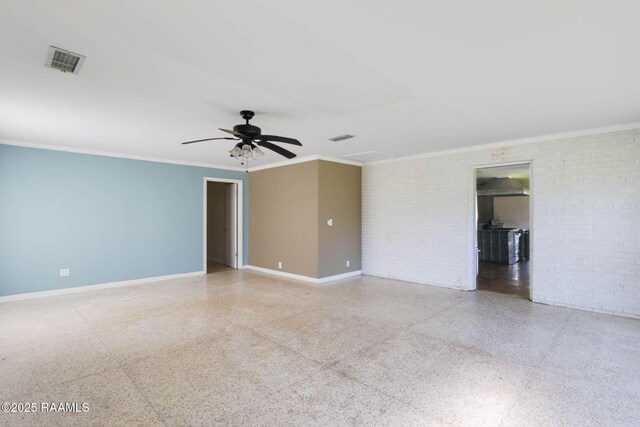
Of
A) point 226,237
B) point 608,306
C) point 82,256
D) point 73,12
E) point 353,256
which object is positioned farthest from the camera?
point 226,237

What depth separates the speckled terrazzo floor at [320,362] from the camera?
2.12m

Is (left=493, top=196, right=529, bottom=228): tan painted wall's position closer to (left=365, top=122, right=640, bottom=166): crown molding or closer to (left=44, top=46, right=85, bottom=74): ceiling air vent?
(left=365, top=122, right=640, bottom=166): crown molding

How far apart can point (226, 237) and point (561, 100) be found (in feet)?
24.2

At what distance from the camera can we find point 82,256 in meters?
5.48

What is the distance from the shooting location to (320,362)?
9.26 ft

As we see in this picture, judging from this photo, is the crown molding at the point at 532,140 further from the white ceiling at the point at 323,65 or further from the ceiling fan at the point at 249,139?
the ceiling fan at the point at 249,139

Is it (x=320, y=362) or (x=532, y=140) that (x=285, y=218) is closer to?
(x=320, y=362)

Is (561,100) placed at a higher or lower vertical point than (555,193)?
higher

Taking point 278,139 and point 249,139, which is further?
point 249,139

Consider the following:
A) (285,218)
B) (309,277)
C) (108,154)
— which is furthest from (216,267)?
(108,154)

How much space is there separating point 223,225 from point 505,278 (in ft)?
22.7

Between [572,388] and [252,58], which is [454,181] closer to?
[572,388]

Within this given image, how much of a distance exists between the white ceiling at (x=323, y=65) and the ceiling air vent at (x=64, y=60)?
0.20ft

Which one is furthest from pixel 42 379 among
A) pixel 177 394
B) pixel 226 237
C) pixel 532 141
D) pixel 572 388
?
pixel 532 141
